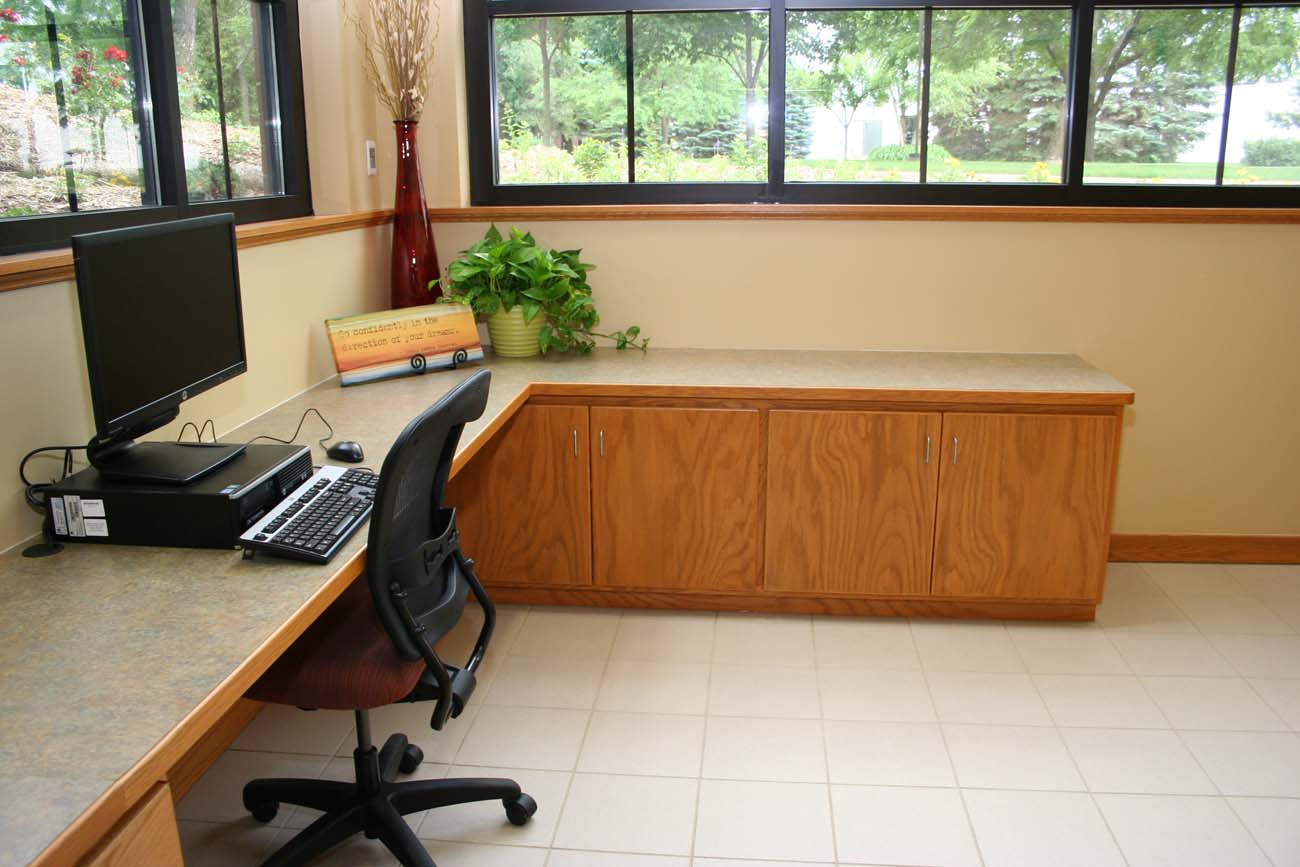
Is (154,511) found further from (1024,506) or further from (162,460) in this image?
(1024,506)

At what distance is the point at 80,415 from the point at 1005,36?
2980 mm

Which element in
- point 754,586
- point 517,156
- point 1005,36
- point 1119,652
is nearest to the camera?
point 1119,652

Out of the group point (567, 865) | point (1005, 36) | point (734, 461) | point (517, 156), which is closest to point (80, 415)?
point (567, 865)

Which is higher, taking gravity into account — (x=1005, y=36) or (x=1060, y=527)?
(x=1005, y=36)

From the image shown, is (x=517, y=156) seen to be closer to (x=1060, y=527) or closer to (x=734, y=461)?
(x=734, y=461)

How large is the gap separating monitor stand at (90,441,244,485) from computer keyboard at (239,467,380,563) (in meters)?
0.15

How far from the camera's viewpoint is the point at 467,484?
3.33 meters

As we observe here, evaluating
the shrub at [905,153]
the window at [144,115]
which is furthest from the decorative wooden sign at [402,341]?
the shrub at [905,153]

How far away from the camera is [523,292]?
3461 millimetres

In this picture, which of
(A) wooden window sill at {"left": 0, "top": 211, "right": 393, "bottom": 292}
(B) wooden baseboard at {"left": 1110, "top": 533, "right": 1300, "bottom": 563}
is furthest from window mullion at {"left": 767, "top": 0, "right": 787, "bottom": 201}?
(B) wooden baseboard at {"left": 1110, "top": 533, "right": 1300, "bottom": 563}

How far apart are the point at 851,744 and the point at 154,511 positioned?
5.47 ft

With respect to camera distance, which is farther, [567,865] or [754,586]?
[754,586]

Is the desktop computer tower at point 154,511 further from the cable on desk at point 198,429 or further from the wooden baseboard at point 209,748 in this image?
the wooden baseboard at point 209,748

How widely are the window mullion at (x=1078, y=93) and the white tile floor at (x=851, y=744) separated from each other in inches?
56.9
